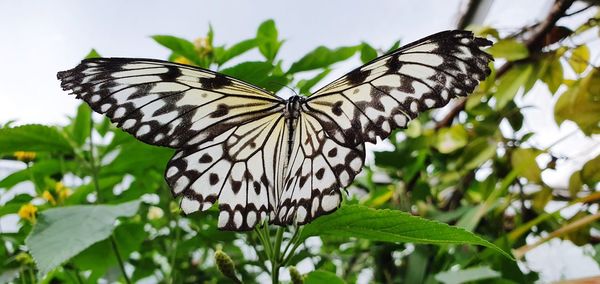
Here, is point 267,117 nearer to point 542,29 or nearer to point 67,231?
point 67,231

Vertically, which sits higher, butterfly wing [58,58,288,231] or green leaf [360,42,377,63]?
green leaf [360,42,377,63]

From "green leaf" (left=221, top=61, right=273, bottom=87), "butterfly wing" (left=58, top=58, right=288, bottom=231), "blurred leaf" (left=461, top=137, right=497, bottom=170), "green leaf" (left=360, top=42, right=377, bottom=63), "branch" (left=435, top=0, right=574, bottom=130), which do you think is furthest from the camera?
"blurred leaf" (left=461, top=137, right=497, bottom=170)

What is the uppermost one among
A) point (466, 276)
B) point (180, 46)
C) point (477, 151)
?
point (180, 46)

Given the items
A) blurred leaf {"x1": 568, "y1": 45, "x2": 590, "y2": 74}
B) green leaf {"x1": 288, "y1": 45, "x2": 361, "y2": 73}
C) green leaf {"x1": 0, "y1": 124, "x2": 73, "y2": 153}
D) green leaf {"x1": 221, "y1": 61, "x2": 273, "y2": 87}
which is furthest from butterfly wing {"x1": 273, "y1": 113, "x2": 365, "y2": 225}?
blurred leaf {"x1": 568, "y1": 45, "x2": 590, "y2": 74}

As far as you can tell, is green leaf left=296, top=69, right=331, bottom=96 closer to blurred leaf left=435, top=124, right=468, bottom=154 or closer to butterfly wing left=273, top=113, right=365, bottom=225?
butterfly wing left=273, top=113, right=365, bottom=225

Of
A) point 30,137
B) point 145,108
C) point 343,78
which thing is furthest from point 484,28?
point 30,137

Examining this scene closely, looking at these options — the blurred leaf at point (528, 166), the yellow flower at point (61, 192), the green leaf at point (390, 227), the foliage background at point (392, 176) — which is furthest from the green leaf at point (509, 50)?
the yellow flower at point (61, 192)

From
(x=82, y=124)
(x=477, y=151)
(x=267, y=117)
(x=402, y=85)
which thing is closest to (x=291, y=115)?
(x=267, y=117)
